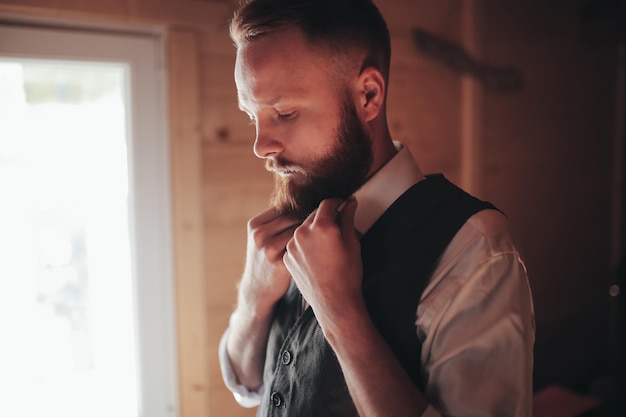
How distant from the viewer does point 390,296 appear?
705mm

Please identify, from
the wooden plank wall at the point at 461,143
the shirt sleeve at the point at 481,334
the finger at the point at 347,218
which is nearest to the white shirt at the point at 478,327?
the shirt sleeve at the point at 481,334

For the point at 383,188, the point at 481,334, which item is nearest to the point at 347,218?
the point at 383,188

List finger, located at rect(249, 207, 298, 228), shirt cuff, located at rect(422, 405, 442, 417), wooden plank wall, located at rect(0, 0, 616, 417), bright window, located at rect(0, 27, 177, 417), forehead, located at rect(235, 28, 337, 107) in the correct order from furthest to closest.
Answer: wooden plank wall, located at rect(0, 0, 616, 417) → bright window, located at rect(0, 27, 177, 417) → finger, located at rect(249, 207, 298, 228) → forehead, located at rect(235, 28, 337, 107) → shirt cuff, located at rect(422, 405, 442, 417)

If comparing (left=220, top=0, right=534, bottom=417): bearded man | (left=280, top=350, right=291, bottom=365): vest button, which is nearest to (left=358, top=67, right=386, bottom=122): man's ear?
(left=220, top=0, right=534, bottom=417): bearded man

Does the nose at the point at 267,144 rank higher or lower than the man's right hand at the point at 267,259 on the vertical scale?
higher

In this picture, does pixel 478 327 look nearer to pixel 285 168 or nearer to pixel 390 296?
pixel 390 296

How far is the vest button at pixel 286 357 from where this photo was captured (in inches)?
31.4

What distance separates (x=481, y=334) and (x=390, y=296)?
0.45 feet

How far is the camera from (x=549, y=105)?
2.27 meters

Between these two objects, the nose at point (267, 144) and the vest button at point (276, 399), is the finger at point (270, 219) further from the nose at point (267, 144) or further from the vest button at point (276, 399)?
the vest button at point (276, 399)

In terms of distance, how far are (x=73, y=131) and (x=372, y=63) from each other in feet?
3.15

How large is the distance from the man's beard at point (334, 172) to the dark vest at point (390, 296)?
0.09 meters

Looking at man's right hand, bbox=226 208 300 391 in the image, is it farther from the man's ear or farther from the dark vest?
the man's ear

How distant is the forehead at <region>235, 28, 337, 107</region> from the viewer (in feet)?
2.42
